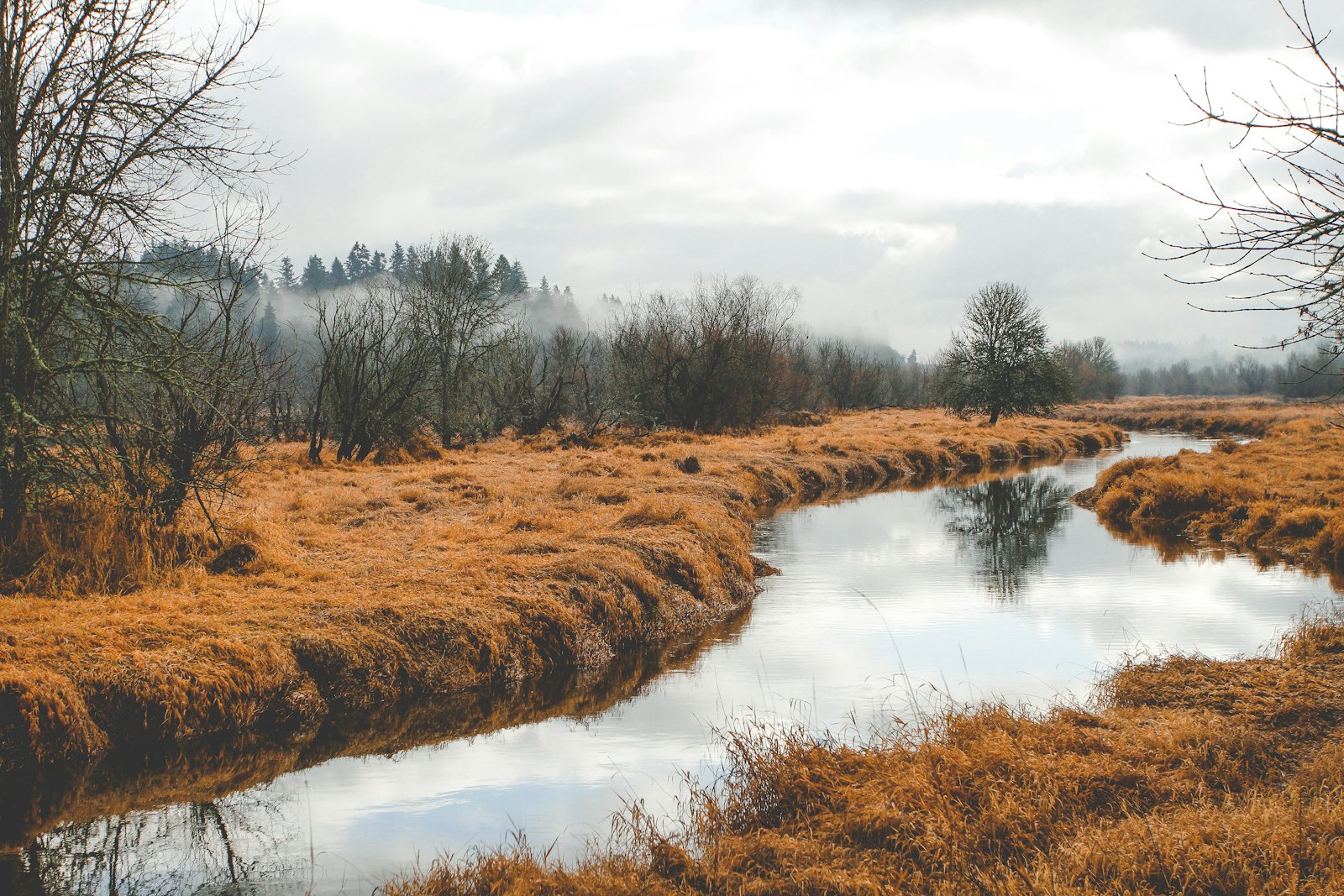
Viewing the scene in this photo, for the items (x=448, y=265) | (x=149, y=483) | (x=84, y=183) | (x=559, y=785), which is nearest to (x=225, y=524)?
(x=149, y=483)

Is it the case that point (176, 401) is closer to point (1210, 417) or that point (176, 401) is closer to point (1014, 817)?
point (1014, 817)

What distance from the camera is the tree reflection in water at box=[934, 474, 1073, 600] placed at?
16516 millimetres

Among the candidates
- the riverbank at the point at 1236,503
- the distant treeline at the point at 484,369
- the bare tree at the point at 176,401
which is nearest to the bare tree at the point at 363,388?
the distant treeline at the point at 484,369

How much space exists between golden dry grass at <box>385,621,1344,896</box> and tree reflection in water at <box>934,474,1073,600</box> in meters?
7.70

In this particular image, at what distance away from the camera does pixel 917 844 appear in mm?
5320

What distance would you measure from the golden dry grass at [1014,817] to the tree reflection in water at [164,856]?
4.07ft

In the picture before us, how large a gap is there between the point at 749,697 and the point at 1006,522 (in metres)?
15.1

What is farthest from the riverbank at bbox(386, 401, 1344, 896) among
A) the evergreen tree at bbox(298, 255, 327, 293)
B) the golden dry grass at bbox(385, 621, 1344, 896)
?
the evergreen tree at bbox(298, 255, 327, 293)

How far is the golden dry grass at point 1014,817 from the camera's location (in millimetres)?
4785

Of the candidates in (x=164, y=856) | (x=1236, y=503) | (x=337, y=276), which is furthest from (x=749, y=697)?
(x=337, y=276)

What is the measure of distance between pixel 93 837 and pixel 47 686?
5.12 ft

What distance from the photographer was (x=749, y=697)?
9414 mm

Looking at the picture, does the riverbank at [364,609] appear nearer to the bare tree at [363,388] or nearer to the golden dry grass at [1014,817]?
the golden dry grass at [1014,817]

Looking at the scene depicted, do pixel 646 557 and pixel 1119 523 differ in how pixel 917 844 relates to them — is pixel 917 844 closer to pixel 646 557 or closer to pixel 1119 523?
pixel 646 557
